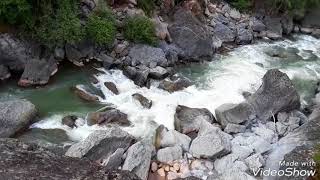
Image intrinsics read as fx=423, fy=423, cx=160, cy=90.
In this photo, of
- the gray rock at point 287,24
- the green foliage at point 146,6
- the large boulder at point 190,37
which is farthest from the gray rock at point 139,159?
the gray rock at point 287,24

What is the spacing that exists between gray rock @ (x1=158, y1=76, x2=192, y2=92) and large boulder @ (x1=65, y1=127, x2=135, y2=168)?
420cm

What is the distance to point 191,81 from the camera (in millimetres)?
16984

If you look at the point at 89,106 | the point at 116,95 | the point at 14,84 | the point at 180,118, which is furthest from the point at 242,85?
the point at 14,84

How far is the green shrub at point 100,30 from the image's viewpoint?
56.1 ft

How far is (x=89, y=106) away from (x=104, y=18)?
4785mm

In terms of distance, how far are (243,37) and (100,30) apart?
8033 millimetres

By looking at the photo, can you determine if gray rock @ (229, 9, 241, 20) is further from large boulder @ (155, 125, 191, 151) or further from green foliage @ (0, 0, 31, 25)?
large boulder @ (155, 125, 191, 151)

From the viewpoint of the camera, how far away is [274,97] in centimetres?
1455

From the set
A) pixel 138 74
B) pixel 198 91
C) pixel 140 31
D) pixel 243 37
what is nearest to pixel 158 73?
pixel 138 74

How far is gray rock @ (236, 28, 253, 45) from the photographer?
21.5 meters

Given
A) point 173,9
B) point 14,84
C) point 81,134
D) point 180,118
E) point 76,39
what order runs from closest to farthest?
point 81,134 → point 180,118 → point 14,84 → point 76,39 → point 173,9

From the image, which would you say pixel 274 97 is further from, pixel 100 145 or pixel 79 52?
pixel 79 52

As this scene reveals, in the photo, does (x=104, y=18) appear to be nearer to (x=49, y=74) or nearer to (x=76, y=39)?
(x=76, y=39)

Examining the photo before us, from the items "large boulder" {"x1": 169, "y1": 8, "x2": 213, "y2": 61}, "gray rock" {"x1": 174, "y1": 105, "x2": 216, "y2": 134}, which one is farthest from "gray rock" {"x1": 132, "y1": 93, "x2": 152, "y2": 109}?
"large boulder" {"x1": 169, "y1": 8, "x2": 213, "y2": 61}
